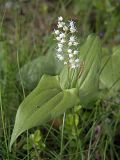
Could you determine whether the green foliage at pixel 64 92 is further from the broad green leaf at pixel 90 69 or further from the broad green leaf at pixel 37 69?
the broad green leaf at pixel 37 69

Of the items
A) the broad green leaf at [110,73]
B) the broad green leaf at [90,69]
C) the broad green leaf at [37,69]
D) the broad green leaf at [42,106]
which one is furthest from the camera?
the broad green leaf at [37,69]

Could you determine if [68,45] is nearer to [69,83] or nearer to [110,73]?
[69,83]

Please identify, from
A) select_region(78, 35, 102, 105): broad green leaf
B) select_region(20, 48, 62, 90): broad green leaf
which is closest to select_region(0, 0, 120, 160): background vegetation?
select_region(20, 48, 62, 90): broad green leaf

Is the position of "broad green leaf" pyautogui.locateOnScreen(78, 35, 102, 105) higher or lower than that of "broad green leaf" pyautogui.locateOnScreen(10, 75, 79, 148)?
higher

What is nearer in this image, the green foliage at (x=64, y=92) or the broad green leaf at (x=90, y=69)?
the green foliage at (x=64, y=92)

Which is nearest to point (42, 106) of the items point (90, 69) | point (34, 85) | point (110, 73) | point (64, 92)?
point (64, 92)

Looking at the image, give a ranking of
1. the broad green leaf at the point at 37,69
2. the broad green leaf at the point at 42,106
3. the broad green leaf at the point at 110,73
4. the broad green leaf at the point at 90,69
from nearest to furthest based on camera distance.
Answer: the broad green leaf at the point at 42,106 → the broad green leaf at the point at 90,69 → the broad green leaf at the point at 110,73 → the broad green leaf at the point at 37,69

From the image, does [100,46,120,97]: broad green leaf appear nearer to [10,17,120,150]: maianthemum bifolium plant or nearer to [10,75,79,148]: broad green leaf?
[10,17,120,150]: maianthemum bifolium plant

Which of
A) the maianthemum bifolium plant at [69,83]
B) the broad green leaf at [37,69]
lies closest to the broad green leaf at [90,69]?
the maianthemum bifolium plant at [69,83]

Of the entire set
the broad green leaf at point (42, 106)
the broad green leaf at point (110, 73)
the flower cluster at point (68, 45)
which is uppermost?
the flower cluster at point (68, 45)

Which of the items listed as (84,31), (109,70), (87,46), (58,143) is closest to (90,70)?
(87,46)

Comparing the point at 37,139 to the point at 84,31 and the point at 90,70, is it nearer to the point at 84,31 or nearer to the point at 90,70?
the point at 90,70
